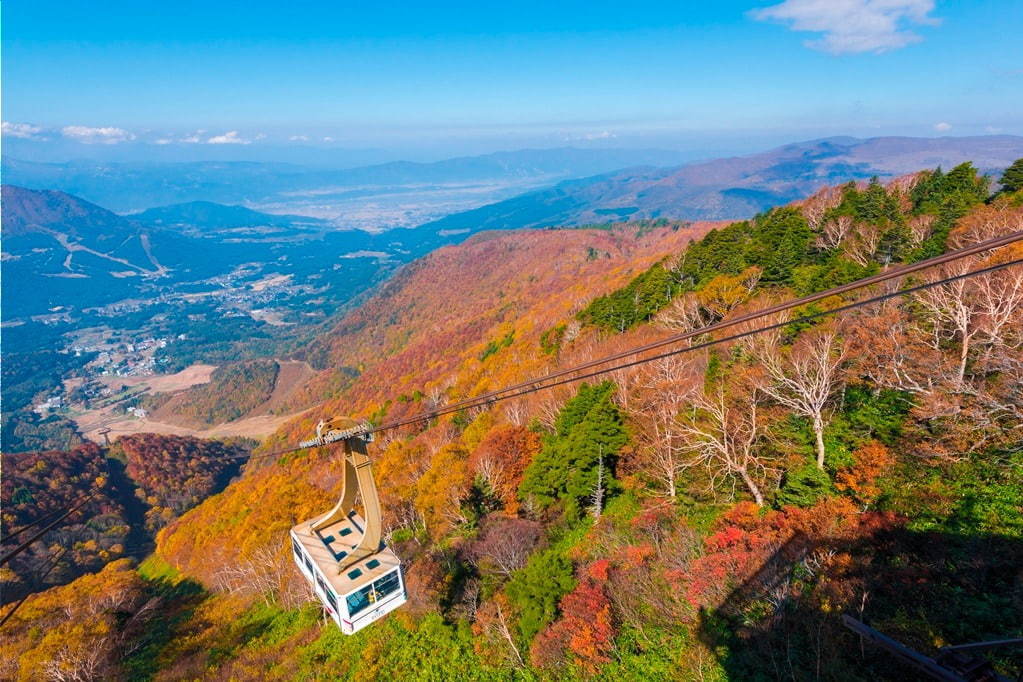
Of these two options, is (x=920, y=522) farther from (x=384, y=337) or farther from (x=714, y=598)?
(x=384, y=337)

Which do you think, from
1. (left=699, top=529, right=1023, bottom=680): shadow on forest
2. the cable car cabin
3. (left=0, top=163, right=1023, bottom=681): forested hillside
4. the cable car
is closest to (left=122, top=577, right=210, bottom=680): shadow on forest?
(left=0, top=163, right=1023, bottom=681): forested hillside

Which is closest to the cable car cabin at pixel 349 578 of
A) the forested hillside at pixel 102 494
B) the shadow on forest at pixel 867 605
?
the shadow on forest at pixel 867 605

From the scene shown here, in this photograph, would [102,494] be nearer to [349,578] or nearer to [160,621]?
[160,621]

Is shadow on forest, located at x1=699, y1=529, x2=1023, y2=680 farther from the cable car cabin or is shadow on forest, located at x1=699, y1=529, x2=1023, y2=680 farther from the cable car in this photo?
the cable car

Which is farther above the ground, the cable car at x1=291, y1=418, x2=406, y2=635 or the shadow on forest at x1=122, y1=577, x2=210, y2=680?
the cable car at x1=291, y1=418, x2=406, y2=635

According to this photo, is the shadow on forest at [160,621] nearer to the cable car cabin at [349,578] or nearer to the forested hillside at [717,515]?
the forested hillside at [717,515]

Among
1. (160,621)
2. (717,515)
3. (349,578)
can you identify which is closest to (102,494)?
(160,621)
